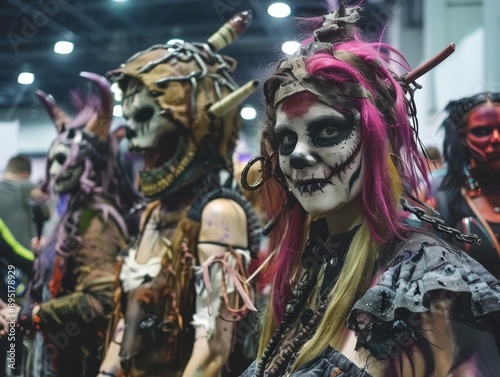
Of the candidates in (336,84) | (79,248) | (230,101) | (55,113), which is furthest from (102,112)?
(336,84)

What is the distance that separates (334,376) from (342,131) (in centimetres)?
45

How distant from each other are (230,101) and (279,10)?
1318 millimetres

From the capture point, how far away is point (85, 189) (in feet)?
9.47

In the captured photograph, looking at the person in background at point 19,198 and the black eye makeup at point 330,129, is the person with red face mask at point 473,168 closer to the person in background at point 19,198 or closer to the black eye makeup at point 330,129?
the black eye makeup at point 330,129

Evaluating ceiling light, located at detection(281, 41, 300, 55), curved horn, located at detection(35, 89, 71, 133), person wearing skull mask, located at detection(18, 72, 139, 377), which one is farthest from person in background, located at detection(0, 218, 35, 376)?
ceiling light, located at detection(281, 41, 300, 55)

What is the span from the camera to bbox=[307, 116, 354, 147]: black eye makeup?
134 cm

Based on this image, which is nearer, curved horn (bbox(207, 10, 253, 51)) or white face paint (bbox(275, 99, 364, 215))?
white face paint (bbox(275, 99, 364, 215))

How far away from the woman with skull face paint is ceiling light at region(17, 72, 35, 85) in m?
2.36

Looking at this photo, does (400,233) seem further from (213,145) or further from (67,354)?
(67,354)

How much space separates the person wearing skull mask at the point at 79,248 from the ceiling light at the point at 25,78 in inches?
21.1

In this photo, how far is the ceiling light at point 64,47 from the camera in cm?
372

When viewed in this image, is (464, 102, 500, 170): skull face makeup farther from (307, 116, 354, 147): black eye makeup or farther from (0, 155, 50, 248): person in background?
(0, 155, 50, 248): person in background

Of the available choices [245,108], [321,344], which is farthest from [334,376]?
[245,108]

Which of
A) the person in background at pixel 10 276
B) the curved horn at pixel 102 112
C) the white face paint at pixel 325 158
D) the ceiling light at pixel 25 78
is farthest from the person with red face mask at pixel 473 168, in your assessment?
the ceiling light at pixel 25 78
